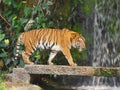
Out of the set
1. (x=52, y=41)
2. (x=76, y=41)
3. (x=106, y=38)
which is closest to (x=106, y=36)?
(x=106, y=38)

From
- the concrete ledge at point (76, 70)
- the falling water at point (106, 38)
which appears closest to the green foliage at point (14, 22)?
the falling water at point (106, 38)

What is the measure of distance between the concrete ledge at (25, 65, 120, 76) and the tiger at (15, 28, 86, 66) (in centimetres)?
40

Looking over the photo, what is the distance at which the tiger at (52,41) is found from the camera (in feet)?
25.4

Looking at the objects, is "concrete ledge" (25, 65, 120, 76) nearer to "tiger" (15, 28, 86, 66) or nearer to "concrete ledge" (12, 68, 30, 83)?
"concrete ledge" (12, 68, 30, 83)

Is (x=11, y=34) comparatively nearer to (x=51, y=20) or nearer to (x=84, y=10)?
(x=51, y=20)

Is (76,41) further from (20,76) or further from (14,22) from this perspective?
(14,22)

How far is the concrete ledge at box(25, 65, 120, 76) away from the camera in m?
7.11

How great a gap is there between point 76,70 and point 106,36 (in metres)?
2.17

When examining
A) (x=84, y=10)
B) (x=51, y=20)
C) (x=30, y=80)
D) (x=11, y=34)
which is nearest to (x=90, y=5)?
(x=84, y=10)

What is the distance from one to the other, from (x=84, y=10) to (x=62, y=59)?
1160 mm

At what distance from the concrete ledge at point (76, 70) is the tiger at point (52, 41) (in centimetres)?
40

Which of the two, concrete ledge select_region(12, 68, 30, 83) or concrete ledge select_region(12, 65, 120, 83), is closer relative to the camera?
concrete ledge select_region(12, 65, 120, 83)

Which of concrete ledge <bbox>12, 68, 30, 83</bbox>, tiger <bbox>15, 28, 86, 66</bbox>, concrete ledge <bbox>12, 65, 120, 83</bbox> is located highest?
tiger <bbox>15, 28, 86, 66</bbox>

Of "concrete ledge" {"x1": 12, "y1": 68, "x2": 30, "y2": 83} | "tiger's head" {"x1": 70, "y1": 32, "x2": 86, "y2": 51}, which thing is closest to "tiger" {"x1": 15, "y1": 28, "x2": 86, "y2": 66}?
"tiger's head" {"x1": 70, "y1": 32, "x2": 86, "y2": 51}
